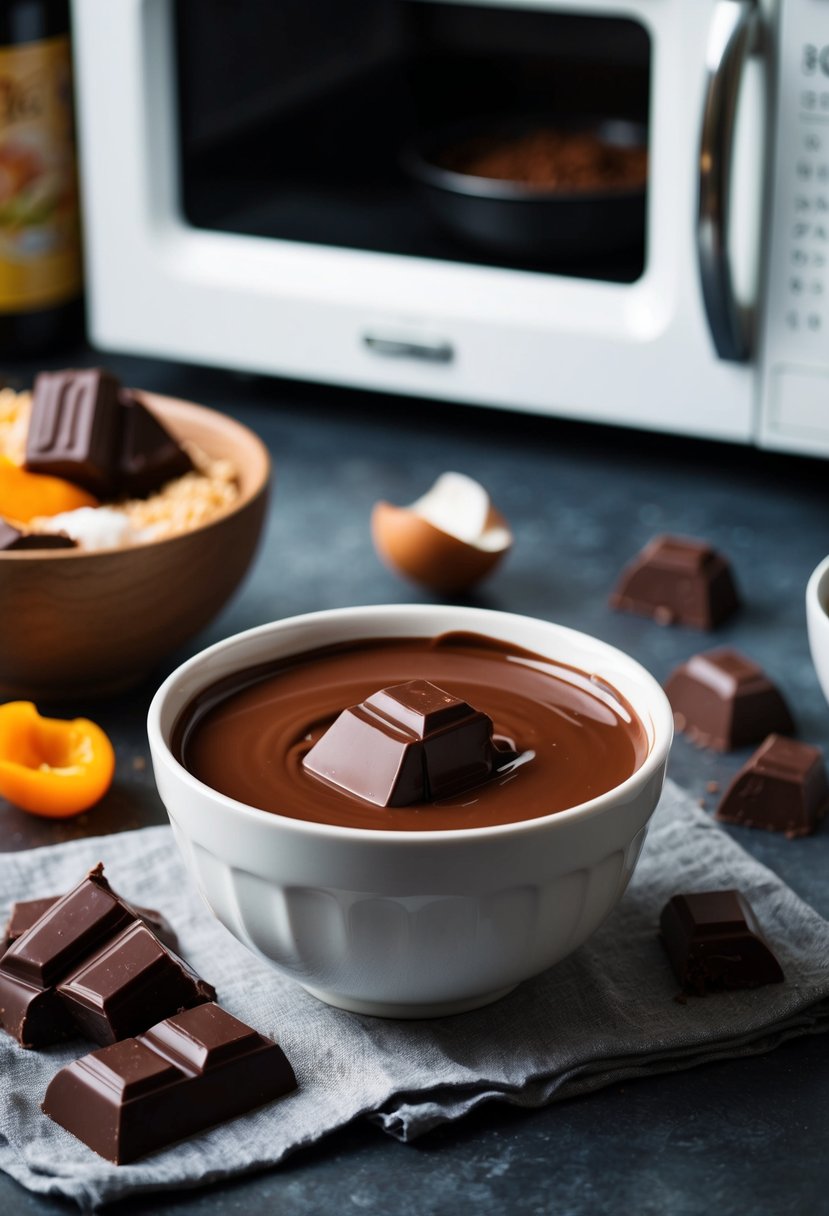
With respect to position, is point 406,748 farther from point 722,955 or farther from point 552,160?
point 552,160

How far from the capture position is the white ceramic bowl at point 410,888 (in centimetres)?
67

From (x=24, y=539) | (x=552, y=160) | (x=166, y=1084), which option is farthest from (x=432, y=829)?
(x=552, y=160)

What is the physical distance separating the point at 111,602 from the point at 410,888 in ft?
1.27

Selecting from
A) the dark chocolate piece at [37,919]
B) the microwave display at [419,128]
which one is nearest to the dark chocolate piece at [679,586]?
the microwave display at [419,128]

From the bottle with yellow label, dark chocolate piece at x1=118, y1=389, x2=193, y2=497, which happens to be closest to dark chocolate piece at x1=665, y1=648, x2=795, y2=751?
dark chocolate piece at x1=118, y1=389, x2=193, y2=497

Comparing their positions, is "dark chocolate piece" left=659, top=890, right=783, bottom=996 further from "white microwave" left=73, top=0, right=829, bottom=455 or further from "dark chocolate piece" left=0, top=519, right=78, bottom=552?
"white microwave" left=73, top=0, right=829, bottom=455

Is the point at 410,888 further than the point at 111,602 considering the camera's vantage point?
No

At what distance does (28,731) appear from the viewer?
0.96 meters

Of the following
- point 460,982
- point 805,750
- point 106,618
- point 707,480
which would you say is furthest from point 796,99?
point 460,982

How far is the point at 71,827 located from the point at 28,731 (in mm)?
62

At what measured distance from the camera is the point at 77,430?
3.51 ft

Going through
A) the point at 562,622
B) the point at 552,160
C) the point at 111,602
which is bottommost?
the point at 562,622

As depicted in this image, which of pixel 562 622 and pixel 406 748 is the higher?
pixel 406 748

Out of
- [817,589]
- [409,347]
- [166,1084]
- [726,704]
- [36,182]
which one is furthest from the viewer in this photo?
[36,182]
